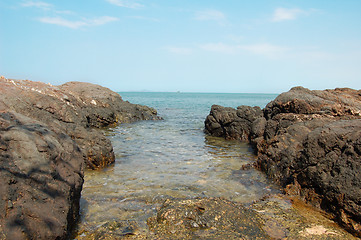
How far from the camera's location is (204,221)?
452 centimetres

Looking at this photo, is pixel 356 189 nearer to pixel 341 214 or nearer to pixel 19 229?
pixel 341 214

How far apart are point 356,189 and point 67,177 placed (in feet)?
17.8

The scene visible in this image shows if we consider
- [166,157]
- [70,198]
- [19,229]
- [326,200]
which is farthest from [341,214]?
[166,157]

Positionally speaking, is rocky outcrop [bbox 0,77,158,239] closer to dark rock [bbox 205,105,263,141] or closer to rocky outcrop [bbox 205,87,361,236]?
rocky outcrop [bbox 205,87,361,236]

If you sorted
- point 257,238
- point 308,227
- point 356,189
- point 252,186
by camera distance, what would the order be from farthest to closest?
point 252,186
point 356,189
point 308,227
point 257,238

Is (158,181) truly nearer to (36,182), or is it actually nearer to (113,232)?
(113,232)

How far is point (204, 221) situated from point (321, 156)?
3.62 meters

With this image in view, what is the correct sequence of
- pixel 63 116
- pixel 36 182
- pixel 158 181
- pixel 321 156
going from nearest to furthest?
pixel 36 182, pixel 321 156, pixel 158 181, pixel 63 116

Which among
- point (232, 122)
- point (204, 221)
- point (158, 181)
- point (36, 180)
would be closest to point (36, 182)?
point (36, 180)

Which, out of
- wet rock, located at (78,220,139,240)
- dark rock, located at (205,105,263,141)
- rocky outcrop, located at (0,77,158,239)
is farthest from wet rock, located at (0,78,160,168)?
dark rock, located at (205,105,263,141)

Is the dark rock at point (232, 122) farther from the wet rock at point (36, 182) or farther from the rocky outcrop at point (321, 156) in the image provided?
the wet rock at point (36, 182)

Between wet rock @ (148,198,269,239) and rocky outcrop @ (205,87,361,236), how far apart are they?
1.85m

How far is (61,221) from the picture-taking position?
150 inches

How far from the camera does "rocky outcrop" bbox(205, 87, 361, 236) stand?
5205mm
